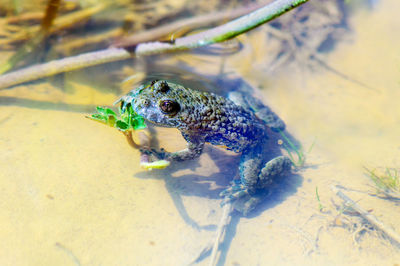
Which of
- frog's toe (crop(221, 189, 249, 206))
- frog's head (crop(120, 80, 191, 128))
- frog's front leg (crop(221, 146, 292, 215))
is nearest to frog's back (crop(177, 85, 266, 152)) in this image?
frog's head (crop(120, 80, 191, 128))

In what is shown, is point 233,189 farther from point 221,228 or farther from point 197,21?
point 197,21

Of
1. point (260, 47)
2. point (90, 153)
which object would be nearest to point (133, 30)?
point (260, 47)

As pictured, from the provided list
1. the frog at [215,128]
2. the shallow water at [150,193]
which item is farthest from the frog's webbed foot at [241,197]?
the shallow water at [150,193]

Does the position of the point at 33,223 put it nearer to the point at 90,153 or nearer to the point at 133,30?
the point at 90,153

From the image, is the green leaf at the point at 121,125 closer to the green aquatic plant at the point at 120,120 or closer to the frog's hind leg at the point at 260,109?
the green aquatic plant at the point at 120,120

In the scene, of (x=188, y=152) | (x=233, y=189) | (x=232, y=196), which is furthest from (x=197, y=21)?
(x=232, y=196)

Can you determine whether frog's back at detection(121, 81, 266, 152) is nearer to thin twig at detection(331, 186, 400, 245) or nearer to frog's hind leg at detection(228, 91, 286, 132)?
frog's hind leg at detection(228, 91, 286, 132)
